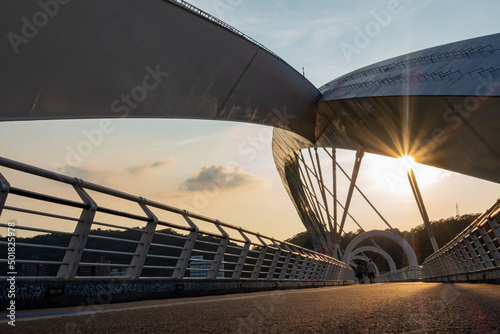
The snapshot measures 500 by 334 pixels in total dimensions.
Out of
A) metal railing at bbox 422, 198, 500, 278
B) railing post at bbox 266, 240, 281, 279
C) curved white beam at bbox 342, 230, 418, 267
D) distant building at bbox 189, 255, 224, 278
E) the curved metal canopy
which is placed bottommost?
distant building at bbox 189, 255, 224, 278

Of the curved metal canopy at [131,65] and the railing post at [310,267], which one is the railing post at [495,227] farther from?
the curved metal canopy at [131,65]

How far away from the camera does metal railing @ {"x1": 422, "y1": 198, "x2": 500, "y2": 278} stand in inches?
348

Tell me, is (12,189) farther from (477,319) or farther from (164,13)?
(164,13)

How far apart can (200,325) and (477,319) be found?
1.69m

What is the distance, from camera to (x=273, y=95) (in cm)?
3002

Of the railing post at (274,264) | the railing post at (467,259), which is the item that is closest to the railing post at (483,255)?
the railing post at (467,259)

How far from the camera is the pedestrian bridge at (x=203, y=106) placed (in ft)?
21.0

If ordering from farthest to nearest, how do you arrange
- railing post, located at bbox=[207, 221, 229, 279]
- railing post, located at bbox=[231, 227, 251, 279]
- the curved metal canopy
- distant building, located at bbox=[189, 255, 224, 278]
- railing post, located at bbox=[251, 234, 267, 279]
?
the curved metal canopy < railing post, located at bbox=[251, 234, 267, 279] < railing post, located at bbox=[231, 227, 251, 279] < railing post, located at bbox=[207, 221, 229, 279] < distant building, located at bbox=[189, 255, 224, 278]

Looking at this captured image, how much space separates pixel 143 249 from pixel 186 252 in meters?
1.20

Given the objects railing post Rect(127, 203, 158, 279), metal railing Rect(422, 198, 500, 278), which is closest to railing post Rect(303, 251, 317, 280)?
metal railing Rect(422, 198, 500, 278)

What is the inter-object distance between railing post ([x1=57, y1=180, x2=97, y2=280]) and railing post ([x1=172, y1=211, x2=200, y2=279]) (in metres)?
2.40

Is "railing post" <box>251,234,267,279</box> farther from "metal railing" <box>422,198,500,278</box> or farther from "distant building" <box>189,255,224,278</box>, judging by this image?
"metal railing" <box>422,198,500,278</box>

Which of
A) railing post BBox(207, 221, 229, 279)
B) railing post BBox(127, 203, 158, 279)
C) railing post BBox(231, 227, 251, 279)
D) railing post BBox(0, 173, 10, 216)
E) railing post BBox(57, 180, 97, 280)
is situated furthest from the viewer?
railing post BBox(231, 227, 251, 279)

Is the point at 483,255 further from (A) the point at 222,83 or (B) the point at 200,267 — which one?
(A) the point at 222,83
